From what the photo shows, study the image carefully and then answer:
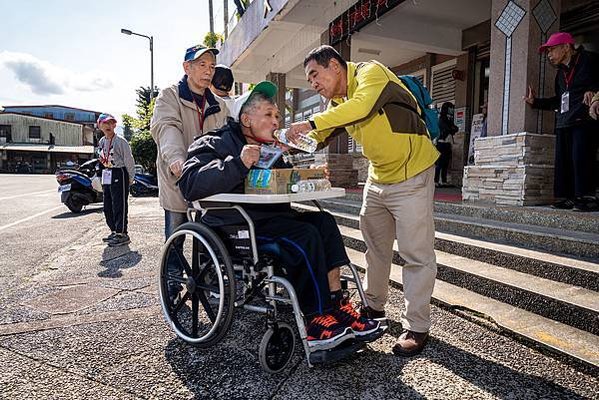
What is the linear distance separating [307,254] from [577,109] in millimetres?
2962

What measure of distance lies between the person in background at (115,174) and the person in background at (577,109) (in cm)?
470

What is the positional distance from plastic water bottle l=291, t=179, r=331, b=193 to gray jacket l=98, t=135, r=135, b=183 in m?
3.72

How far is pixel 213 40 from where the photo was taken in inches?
675

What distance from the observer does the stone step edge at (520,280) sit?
2.46 m

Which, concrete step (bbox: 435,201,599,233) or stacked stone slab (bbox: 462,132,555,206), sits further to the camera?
stacked stone slab (bbox: 462,132,555,206)

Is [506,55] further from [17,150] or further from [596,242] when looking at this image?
[17,150]

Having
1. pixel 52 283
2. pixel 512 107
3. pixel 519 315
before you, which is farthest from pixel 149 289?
pixel 512 107

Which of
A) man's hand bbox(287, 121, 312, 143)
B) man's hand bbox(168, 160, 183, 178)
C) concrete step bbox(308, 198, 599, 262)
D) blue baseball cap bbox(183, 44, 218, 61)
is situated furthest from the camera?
concrete step bbox(308, 198, 599, 262)

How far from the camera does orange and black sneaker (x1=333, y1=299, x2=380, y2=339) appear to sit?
219cm

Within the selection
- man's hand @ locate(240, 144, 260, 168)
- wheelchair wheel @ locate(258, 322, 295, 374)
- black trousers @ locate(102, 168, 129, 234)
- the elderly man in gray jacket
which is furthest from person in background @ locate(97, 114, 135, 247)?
wheelchair wheel @ locate(258, 322, 295, 374)

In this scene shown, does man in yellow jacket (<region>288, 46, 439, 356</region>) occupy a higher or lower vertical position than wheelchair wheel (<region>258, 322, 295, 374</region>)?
higher

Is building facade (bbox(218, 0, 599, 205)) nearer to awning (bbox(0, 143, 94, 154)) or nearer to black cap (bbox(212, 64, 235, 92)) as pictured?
black cap (bbox(212, 64, 235, 92))

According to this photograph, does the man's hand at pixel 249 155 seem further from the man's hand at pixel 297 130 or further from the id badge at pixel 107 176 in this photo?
the id badge at pixel 107 176

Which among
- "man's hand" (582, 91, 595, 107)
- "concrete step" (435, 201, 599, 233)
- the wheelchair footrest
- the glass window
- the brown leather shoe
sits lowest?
the brown leather shoe
